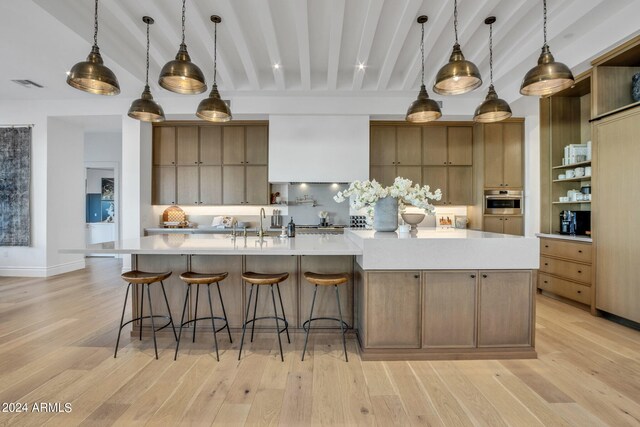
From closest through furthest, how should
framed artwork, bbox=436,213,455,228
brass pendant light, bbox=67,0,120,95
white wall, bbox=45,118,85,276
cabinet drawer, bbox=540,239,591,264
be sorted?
1. brass pendant light, bbox=67,0,120,95
2. cabinet drawer, bbox=540,239,591,264
3. white wall, bbox=45,118,85,276
4. framed artwork, bbox=436,213,455,228

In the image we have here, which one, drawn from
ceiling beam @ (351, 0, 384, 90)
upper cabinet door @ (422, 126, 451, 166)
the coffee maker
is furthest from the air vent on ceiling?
the coffee maker

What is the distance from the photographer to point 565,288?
14.1 ft

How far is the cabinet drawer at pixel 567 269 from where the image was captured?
3.97 m

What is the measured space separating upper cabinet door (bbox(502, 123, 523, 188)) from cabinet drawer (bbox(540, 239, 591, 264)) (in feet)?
5.09

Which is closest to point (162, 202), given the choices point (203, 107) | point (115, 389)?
point (203, 107)

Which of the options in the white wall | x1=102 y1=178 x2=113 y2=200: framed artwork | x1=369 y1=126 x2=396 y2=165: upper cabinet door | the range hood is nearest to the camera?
the range hood

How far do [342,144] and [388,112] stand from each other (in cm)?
93

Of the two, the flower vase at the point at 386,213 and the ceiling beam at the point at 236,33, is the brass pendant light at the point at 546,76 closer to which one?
the flower vase at the point at 386,213

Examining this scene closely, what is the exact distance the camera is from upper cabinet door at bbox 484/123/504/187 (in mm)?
5824

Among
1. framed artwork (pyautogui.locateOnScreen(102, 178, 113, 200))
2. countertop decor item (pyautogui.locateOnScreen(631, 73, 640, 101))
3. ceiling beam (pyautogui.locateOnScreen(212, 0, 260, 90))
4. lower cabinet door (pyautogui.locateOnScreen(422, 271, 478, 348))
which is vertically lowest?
lower cabinet door (pyautogui.locateOnScreen(422, 271, 478, 348))

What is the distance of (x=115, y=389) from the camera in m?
2.23

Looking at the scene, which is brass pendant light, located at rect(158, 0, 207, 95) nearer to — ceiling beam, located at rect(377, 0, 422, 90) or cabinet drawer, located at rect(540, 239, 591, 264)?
ceiling beam, located at rect(377, 0, 422, 90)

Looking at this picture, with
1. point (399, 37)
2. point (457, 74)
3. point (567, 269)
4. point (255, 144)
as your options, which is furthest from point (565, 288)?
point (255, 144)

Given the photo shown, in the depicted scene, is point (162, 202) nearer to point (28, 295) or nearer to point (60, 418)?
point (28, 295)
